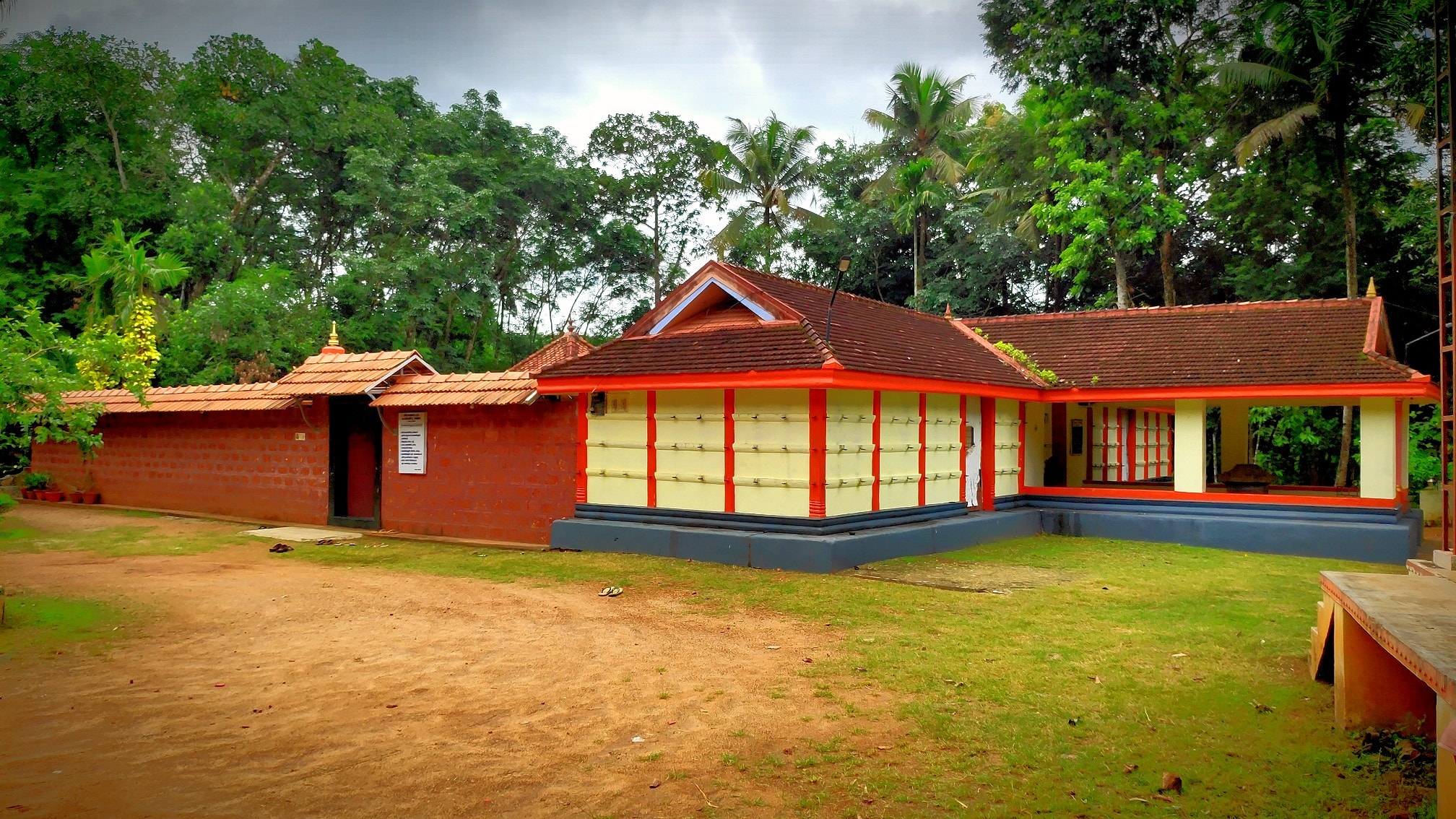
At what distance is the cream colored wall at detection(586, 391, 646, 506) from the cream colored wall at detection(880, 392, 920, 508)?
3.32 m

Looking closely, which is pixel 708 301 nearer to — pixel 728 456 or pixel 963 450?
pixel 728 456

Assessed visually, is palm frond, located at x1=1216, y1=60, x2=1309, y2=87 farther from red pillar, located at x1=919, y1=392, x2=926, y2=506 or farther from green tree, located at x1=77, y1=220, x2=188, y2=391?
green tree, located at x1=77, y1=220, x2=188, y2=391

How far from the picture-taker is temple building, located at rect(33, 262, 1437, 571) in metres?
12.3

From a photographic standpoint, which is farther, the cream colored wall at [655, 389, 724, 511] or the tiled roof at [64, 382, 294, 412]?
the tiled roof at [64, 382, 294, 412]

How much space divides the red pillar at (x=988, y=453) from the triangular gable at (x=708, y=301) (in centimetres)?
485

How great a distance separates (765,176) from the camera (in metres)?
31.0

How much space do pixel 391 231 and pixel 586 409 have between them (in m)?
21.2

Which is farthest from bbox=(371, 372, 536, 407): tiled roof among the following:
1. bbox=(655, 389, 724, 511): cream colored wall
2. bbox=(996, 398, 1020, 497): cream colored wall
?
bbox=(996, 398, 1020, 497): cream colored wall

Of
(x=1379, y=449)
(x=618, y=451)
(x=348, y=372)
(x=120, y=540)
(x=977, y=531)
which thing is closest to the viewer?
(x=618, y=451)

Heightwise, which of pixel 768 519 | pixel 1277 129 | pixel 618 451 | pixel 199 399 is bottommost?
pixel 768 519

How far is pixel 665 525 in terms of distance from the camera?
13031 millimetres

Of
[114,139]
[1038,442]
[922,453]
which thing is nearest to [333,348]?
[922,453]

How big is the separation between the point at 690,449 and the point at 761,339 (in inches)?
69.8

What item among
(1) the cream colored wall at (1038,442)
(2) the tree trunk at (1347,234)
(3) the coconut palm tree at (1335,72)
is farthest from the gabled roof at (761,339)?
(3) the coconut palm tree at (1335,72)
